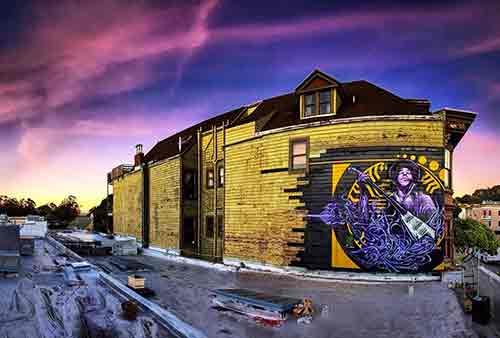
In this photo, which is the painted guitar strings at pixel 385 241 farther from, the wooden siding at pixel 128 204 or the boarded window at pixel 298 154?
the wooden siding at pixel 128 204

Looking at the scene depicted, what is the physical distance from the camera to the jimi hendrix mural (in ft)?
51.8

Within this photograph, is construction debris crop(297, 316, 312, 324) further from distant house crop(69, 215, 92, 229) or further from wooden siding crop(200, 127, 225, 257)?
distant house crop(69, 215, 92, 229)

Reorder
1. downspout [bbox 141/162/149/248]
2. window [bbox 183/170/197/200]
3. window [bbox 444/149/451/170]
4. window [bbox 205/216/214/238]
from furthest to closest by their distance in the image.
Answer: downspout [bbox 141/162/149/248], window [bbox 183/170/197/200], window [bbox 205/216/214/238], window [bbox 444/149/451/170]

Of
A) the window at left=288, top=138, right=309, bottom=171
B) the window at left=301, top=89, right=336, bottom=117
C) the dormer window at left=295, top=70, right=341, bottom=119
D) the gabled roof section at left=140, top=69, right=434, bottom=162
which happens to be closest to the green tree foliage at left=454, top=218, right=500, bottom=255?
the gabled roof section at left=140, top=69, right=434, bottom=162

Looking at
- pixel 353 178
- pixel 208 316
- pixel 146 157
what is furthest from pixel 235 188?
pixel 146 157

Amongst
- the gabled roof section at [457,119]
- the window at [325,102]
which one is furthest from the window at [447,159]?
the window at [325,102]

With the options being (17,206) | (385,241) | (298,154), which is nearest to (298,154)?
(298,154)

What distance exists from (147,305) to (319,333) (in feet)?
16.5

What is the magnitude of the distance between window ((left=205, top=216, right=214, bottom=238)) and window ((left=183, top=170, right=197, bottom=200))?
2590 millimetres

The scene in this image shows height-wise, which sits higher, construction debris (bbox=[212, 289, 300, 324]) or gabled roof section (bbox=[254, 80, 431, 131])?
gabled roof section (bbox=[254, 80, 431, 131])

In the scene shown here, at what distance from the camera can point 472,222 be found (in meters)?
18.0

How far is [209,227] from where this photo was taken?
2492 centimetres

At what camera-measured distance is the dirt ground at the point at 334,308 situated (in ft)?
32.1

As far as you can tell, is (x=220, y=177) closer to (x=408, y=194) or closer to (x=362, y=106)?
(x=362, y=106)
